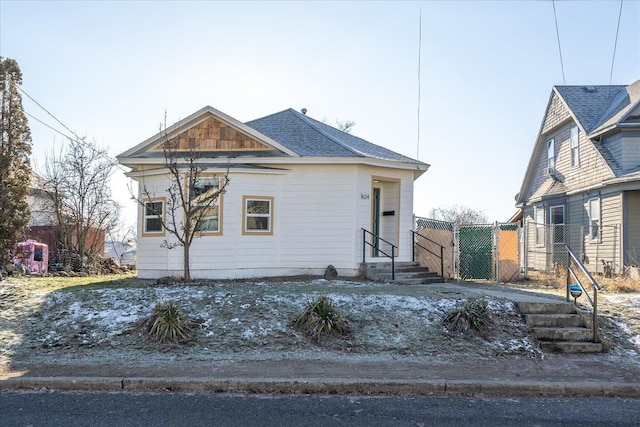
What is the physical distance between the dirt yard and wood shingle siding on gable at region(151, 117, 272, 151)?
5.12 metres

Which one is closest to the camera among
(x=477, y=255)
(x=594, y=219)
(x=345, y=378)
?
(x=345, y=378)

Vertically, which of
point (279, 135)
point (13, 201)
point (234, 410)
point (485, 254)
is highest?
point (279, 135)

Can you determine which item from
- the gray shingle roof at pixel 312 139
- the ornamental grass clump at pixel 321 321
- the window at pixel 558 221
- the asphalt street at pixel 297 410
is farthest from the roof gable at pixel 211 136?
the window at pixel 558 221

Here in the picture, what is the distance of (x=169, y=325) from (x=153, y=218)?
6770 millimetres

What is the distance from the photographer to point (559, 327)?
9516 mm

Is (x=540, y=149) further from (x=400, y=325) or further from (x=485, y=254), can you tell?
(x=400, y=325)

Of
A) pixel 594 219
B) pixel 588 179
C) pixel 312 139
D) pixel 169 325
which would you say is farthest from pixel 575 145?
pixel 169 325

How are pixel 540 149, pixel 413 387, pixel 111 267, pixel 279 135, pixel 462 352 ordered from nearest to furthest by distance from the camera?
pixel 413 387, pixel 462 352, pixel 279 135, pixel 111 267, pixel 540 149

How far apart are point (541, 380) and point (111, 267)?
18.6m

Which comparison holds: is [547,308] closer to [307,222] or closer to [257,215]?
[307,222]

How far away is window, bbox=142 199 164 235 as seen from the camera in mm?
14904

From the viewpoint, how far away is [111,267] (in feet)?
71.5

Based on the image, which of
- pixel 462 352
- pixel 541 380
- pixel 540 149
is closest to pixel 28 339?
pixel 462 352

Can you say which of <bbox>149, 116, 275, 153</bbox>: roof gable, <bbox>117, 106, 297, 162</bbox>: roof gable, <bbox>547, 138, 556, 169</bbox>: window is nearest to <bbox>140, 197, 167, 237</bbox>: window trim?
<bbox>117, 106, 297, 162</bbox>: roof gable
